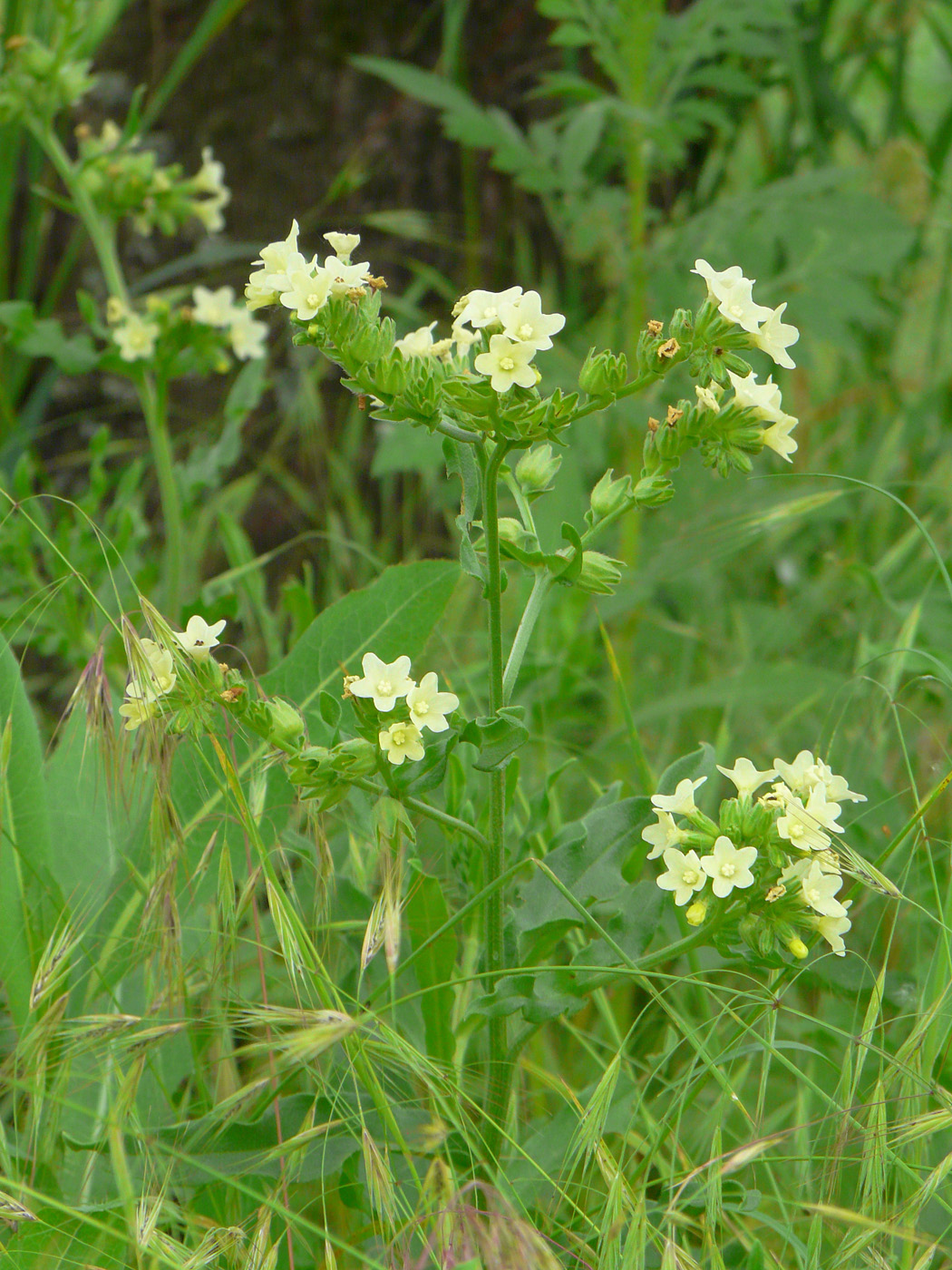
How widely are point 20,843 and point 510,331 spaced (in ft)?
2.19

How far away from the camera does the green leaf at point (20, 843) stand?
1048 mm

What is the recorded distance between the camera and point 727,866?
831mm

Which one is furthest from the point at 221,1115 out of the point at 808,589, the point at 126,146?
the point at 808,589

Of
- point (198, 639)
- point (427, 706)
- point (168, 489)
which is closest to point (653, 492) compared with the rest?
point (427, 706)

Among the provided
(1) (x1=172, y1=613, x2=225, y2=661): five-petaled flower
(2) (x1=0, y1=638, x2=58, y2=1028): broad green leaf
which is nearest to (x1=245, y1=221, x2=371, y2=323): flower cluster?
(1) (x1=172, y1=613, x2=225, y2=661): five-petaled flower

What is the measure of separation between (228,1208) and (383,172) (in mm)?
2101

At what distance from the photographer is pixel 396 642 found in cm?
111

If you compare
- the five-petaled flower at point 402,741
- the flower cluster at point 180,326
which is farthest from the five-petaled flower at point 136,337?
the five-petaled flower at point 402,741

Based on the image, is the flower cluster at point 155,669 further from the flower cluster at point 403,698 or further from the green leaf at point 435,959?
the green leaf at point 435,959

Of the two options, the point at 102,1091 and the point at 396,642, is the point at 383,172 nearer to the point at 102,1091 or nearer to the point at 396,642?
the point at 396,642

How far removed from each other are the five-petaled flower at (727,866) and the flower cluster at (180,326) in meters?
1.13

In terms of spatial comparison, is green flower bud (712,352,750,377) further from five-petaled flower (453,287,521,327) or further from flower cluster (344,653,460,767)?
flower cluster (344,653,460,767)

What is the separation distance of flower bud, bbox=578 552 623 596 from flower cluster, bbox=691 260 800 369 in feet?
0.63

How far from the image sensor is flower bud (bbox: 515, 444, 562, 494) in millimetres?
941
